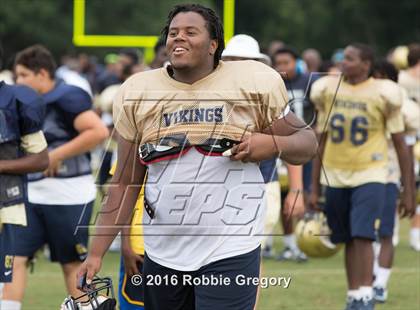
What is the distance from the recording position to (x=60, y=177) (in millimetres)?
8227

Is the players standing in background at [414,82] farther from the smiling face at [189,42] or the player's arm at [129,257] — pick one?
the smiling face at [189,42]

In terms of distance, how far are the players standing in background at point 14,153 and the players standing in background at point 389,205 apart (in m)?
3.66

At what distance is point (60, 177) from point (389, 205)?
296cm

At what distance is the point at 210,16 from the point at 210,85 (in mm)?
326

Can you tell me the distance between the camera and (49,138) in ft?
26.9

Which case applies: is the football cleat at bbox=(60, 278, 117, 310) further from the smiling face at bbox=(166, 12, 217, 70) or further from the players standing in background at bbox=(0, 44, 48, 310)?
the players standing in background at bbox=(0, 44, 48, 310)

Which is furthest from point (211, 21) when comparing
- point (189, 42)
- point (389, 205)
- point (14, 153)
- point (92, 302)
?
point (389, 205)

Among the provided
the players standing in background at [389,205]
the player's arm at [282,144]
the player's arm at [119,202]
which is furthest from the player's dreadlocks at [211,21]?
the players standing in background at [389,205]

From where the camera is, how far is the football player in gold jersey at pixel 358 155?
8672 mm

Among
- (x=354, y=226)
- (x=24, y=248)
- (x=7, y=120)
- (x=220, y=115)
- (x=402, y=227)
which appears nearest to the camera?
(x=220, y=115)

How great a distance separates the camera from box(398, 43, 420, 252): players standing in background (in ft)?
41.0

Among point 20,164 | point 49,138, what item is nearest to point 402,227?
point 49,138

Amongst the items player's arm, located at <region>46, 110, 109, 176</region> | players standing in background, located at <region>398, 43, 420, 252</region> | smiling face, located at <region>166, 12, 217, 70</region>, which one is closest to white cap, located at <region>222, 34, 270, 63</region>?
player's arm, located at <region>46, 110, 109, 176</region>

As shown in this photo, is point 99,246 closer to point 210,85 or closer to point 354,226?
point 210,85
